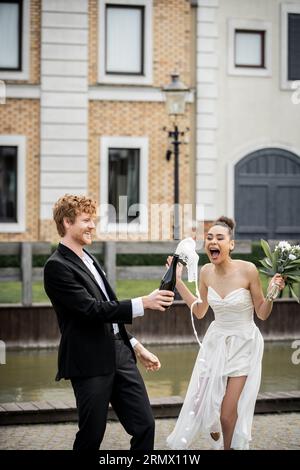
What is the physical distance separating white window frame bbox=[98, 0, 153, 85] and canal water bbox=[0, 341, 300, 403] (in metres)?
9.38

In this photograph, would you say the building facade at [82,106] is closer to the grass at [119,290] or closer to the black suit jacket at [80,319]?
the grass at [119,290]

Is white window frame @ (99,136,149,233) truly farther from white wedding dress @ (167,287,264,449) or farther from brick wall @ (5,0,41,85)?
white wedding dress @ (167,287,264,449)

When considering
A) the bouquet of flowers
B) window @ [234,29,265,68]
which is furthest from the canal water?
window @ [234,29,265,68]

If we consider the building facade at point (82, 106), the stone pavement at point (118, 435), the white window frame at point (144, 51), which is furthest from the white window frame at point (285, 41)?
the stone pavement at point (118, 435)

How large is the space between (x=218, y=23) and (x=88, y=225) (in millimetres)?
16335

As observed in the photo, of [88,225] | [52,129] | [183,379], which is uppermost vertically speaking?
[52,129]

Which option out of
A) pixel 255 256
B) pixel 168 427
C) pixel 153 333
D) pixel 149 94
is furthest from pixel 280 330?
pixel 149 94

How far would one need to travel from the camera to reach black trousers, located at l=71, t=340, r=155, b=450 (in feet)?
18.2

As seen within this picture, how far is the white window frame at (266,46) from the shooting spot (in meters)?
21.3

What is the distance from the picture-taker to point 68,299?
18.2ft

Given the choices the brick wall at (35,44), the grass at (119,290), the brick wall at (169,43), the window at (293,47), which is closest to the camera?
the grass at (119,290)

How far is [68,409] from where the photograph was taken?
26.3 ft
